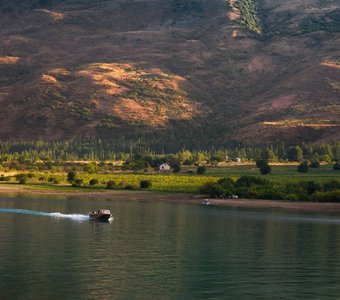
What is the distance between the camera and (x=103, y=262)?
2066 inches

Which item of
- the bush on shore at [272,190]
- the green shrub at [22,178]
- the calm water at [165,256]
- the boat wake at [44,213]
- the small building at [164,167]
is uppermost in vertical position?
the small building at [164,167]

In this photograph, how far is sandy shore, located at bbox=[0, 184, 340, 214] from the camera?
114m

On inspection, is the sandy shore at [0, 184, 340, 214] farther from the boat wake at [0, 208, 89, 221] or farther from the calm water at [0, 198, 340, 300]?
the boat wake at [0, 208, 89, 221]

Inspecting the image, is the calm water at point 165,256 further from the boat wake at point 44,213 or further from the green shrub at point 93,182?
the green shrub at point 93,182

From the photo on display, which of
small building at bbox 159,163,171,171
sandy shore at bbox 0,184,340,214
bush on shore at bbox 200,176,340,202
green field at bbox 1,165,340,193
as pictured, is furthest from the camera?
small building at bbox 159,163,171,171

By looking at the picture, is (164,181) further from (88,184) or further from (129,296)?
(129,296)

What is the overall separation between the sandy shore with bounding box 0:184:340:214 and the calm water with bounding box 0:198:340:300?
65.8 feet

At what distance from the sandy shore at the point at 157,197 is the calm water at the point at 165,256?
2006cm

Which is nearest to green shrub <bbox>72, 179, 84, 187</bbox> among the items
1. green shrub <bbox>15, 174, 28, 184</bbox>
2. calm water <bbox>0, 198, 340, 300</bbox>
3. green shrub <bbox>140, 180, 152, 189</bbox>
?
green shrub <bbox>15, 174, 28, 184</bbox>

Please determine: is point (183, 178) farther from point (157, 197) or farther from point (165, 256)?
point (165, 256)

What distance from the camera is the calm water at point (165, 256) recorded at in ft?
143

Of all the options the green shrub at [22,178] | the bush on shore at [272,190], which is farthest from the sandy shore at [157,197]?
the green shrub at [22,178]

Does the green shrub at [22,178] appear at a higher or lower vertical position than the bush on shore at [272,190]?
higher

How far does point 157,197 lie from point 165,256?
2759 inches
